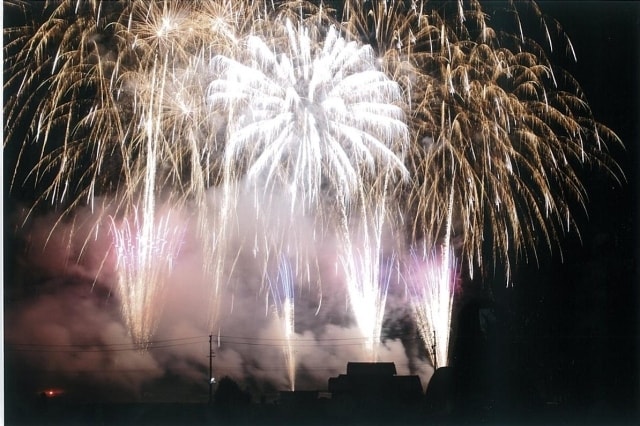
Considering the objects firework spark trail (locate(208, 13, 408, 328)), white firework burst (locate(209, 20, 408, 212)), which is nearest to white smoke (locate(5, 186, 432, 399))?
firework spark trail (locate(208, 13, 408, 328))

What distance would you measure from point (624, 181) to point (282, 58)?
3927 mm

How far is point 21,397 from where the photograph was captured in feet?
24.0

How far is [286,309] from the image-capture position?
7.48m

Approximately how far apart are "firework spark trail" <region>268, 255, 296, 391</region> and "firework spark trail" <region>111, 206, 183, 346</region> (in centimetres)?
110

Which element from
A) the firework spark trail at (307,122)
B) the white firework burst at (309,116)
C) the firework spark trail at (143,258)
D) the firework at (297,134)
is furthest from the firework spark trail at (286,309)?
the firework spark trail at (143,258)

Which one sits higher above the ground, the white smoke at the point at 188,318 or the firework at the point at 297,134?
the firework at the point at 297,134

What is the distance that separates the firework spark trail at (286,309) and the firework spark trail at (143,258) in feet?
3.60

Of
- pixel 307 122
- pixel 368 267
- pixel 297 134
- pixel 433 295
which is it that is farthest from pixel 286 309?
pixel 307 122

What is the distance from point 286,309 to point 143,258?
5.25ft

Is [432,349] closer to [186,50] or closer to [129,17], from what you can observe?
[186,50]

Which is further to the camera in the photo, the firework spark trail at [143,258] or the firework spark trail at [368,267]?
the firework spark trail at [368,267]

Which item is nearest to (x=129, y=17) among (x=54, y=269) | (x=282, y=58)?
(x=282, y=58)

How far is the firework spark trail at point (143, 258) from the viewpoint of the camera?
7.34 metres

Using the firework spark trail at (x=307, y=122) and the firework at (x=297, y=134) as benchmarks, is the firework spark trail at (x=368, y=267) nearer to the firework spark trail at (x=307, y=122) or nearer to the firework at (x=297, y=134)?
the firework at (x=297, y=134)
